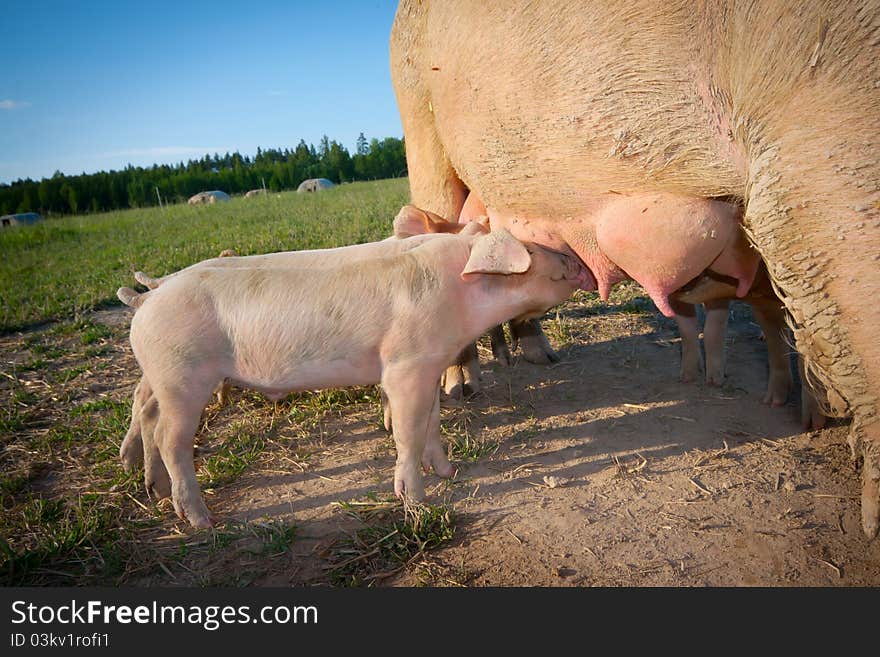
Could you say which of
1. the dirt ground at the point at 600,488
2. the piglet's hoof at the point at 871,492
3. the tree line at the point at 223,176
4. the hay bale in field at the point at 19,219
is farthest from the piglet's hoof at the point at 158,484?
the tree line at the point at 223,176

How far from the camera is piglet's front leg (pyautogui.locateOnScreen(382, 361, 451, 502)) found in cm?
229

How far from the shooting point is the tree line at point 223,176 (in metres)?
33.0

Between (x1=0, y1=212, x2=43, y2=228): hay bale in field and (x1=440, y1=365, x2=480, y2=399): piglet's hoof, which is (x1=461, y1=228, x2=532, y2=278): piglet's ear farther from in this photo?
(x1=0, y1=212, x2=43, y2=228): hay bale in field

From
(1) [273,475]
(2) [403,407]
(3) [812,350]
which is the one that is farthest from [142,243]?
(3) [812,350]

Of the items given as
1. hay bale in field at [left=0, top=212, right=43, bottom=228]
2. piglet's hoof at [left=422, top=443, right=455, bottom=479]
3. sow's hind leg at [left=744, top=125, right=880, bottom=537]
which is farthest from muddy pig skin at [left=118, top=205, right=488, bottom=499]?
hay bale in field at [left=0, top=212, right=43, bottom=228]

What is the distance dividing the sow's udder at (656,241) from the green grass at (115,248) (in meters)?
3.91

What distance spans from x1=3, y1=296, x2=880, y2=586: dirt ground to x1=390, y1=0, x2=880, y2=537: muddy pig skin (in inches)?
14.5

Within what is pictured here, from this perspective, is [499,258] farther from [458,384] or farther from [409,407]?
[458,384]

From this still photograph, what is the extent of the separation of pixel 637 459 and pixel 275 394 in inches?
61.3

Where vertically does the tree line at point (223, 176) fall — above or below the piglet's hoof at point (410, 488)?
above

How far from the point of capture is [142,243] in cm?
1100

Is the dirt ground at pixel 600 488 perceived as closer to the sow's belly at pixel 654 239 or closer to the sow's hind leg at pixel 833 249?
the sow's hind leg at pixel 833 249

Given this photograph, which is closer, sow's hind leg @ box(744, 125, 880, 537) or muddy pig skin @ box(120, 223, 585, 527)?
sow's hind leg @ box(744, 125, 880, 537)

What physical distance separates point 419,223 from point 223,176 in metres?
50.7
